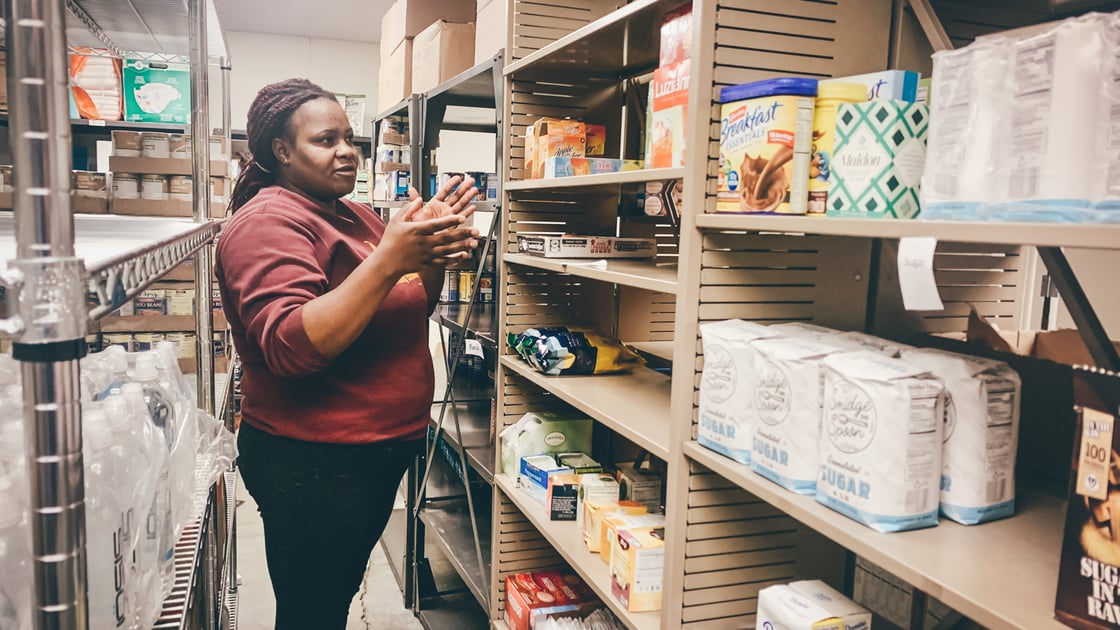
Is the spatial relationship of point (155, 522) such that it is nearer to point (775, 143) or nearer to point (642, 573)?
point (642, 573)

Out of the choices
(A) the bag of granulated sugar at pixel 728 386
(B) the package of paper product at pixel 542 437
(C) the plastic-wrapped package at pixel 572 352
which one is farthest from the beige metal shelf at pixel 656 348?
(A) the bag of granulated sugar at pixel 728 386

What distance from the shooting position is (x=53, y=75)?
1.97 ft

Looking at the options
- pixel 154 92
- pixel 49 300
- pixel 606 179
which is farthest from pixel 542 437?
pixel 154 92

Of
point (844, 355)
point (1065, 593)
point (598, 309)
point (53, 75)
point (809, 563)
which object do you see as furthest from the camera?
point (598, 309)

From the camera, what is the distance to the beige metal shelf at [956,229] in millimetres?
747

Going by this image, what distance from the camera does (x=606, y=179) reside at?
1.75 meters

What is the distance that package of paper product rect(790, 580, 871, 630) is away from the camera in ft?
3.90

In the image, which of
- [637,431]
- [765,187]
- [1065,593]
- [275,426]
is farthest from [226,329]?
[1065,593]

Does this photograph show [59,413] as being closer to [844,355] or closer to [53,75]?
[53,75]

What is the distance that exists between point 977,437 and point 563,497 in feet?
4.06

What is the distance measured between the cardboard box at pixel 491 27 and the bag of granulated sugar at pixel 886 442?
66.4 inches

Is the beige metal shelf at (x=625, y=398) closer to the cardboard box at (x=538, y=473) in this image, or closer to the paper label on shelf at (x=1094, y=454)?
the cardboard box at (x=538, y=473)

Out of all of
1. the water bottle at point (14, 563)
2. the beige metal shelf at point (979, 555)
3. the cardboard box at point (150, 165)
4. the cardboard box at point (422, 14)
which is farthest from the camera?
the cardboard box at point (150, 165)

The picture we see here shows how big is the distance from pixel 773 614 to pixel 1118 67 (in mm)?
886
